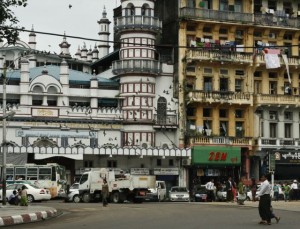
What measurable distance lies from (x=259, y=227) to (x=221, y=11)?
147 feet

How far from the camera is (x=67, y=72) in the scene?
6269cm

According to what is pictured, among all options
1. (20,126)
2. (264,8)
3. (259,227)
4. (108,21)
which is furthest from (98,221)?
(108,21)

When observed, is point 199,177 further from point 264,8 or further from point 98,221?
point 98,221

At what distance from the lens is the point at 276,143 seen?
65.5 meters

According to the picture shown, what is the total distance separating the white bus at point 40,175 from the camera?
174 ft

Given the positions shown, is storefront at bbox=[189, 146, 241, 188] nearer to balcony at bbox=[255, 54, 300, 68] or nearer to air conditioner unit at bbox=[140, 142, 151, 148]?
air conditioner unit at bbox=[140, 142, 151, 148]

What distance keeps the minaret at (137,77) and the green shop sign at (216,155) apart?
4.05 metres

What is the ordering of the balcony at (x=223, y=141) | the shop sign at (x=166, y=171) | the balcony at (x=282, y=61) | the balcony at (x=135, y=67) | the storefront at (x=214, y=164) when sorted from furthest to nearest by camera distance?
1. the balcony at (x=282, y=61)
2. the shop sign at (x=166, y=171)
3. the balcony at (x=223, y=141)
4. the balcony at (x=135, y=67)
5. the storefront at (x=214, y=164)

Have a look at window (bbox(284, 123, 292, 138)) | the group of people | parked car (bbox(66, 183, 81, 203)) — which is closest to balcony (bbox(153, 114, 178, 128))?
window (bbox(284, 123, 292, 138))

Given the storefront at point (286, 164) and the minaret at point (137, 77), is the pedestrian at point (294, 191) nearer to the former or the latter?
the storefront at point (286, 164)

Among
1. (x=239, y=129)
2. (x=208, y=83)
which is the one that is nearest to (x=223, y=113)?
(x=239, y=129)

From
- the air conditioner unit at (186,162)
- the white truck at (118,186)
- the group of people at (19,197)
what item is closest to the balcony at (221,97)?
the air conditioner unit at (186,162)

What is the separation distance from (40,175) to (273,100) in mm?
23194

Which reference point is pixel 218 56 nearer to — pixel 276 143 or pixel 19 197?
pixel 276 143
